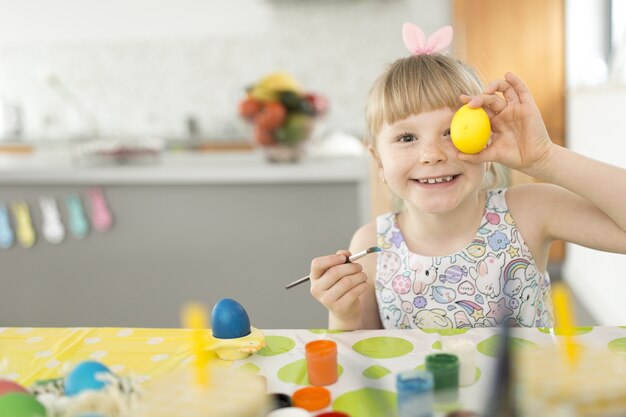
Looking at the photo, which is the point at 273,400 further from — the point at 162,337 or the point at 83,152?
the point at 83,152

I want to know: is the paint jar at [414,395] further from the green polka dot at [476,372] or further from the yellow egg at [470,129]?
the yellow egg at [470,129]

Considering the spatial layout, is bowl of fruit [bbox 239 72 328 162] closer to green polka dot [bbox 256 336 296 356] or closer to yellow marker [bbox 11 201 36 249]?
yellow marker [bbox 11 201 36 249]

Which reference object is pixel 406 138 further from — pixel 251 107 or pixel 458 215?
pixel 251 107

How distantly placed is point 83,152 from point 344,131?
241cm

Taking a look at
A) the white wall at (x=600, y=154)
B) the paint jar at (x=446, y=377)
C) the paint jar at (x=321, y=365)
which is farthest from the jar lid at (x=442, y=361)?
the white wall at (x=600, y=154)

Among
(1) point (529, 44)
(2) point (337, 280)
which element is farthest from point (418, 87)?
(1) point (529, 44)

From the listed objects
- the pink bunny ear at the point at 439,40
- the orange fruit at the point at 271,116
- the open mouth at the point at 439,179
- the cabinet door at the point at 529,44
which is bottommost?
the open mouth at the point at 439,179

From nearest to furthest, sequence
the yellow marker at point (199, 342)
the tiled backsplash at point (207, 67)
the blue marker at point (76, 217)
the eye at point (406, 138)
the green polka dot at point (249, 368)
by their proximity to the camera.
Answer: the yellow marker at point (199, 342) → the green polka dot at point (249, 368) → the eye at point (406, 138) → the blue marker at point (76, 217) → the tiled backsplash at point (207, 67)

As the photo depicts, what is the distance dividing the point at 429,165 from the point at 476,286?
0.27 m

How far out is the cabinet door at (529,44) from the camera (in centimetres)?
384

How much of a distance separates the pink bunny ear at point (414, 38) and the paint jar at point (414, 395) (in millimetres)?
742

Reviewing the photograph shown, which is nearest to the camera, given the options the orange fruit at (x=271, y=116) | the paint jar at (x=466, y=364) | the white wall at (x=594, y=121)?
the paint jar at (x=466, y=364)

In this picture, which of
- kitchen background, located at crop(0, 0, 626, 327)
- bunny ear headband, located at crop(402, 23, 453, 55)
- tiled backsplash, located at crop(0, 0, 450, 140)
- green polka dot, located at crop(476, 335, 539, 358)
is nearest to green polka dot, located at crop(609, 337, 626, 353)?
green polka dot, located at crop(476, 335, 539, 358)

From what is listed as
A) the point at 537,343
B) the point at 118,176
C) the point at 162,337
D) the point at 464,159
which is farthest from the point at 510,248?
the point at 118,176
